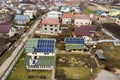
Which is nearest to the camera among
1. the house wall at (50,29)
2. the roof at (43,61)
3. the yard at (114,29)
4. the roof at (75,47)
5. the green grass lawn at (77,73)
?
the green grass lawn at (77,73)

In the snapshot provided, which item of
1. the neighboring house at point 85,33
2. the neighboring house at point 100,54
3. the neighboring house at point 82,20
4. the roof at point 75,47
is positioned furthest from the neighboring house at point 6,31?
the neighboring house at point 82,20

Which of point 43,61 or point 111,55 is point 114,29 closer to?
point 111,55

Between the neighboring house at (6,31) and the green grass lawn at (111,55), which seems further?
the neighboring house at (6,31)

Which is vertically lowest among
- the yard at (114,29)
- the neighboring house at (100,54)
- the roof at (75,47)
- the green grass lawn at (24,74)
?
the yard at (114,29)

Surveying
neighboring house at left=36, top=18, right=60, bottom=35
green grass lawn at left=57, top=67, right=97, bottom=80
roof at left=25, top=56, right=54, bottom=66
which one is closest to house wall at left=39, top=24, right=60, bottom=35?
neighboring house at left=36, top=18, right=60, bottom=35

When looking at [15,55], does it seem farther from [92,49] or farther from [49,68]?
[92,49]

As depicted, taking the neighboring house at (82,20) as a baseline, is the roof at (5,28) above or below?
above

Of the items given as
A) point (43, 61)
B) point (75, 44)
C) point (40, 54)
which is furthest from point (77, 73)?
point (75, 44)

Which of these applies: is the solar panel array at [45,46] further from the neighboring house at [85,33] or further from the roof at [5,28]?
the roof at [5,28]
